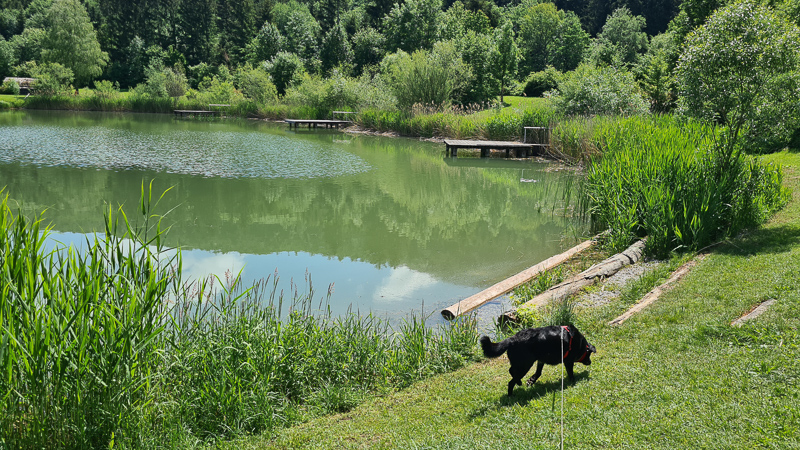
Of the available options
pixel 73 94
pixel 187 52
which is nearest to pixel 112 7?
pixel 187 52

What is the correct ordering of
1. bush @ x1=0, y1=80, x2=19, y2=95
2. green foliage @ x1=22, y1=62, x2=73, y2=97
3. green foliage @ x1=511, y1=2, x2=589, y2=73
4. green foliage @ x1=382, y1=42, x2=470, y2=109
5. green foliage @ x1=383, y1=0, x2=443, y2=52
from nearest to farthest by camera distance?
green foliage @ x1=382, y1=42, x2=470, y2=109 → green foliage @ x1=22, y1=62, x2=73, y2=97 → green foliage @ x1=383, y1=0, x2=443, y2=52 → bush @ x1=0, y1=80, x2=19, y2=95 → green foliage @ x1=511, y1=2, x2=589, y2=73

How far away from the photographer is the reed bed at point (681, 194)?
23.5 ft

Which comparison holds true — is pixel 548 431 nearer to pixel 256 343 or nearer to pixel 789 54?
pixel 256 343

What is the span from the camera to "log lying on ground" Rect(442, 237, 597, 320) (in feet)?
19.6

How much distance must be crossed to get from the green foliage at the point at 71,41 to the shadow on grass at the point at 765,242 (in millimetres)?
58207

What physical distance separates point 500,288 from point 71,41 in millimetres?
57842

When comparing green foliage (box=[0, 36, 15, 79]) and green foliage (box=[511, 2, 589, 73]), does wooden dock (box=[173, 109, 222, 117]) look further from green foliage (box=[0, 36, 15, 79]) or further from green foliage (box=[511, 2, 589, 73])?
green foliage (box=[511, 2, 589, 73])

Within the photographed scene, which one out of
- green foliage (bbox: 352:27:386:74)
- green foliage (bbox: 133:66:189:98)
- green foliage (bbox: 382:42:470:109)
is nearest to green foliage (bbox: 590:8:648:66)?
green foliage (bbox: 352:27:386:74)

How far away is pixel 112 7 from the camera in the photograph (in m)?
66.9

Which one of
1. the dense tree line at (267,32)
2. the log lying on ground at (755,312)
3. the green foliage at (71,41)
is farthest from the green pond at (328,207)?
the green foliage at (71,41)

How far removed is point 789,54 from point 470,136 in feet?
54.7

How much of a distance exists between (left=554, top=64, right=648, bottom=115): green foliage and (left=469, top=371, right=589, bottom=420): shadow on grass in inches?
688

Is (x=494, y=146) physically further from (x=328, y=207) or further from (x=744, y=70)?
(x=744, y=70)

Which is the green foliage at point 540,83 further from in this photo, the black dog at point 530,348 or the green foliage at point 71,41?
the green foliage at point 71,41
